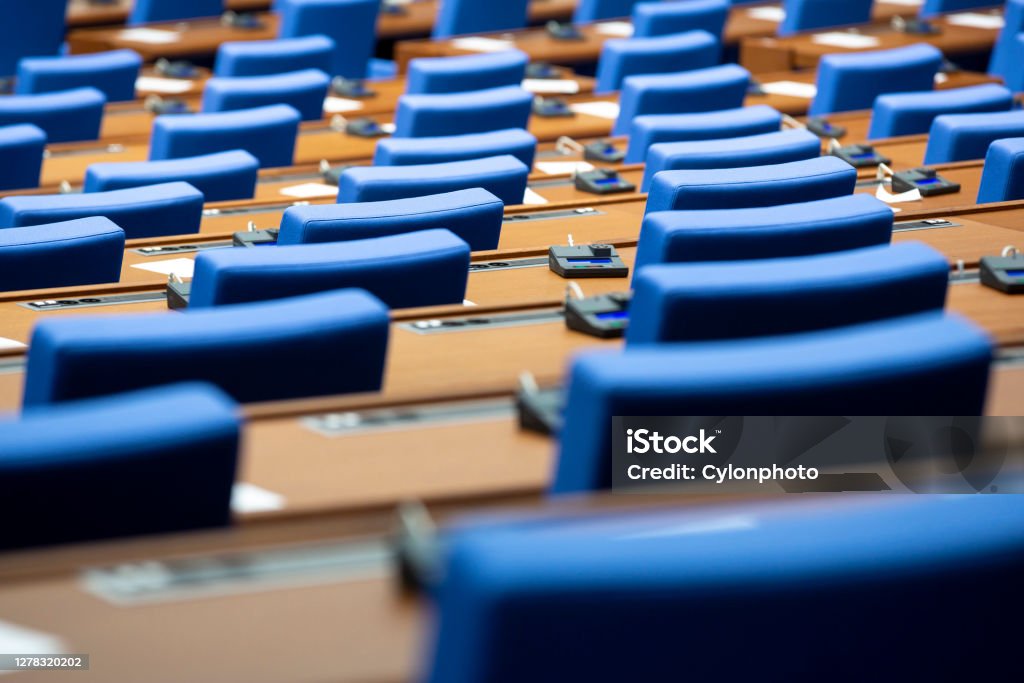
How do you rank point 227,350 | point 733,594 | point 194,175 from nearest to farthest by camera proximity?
point 733,594 → point 227,350 → point 194,175

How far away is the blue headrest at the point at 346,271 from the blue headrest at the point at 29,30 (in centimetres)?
449

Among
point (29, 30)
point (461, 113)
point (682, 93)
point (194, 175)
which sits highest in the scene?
point (682, 93)

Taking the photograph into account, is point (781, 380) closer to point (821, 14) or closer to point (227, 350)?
point (227, 350)

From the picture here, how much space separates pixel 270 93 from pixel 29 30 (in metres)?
2.15

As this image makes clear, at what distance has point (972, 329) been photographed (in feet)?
4.31

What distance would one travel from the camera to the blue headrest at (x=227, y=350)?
4.68 ft

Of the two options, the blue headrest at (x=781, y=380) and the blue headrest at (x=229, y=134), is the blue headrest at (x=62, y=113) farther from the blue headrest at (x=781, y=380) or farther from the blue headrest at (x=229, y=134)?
the blue headrest at (x=781, y=380)

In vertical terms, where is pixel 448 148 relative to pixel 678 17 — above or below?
below

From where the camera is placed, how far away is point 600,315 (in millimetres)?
2023

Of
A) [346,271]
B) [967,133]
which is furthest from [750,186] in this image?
[967,133]

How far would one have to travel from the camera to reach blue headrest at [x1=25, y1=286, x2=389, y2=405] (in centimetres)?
143

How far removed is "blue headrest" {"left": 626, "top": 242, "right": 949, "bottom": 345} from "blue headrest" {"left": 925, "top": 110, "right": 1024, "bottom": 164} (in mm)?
1895

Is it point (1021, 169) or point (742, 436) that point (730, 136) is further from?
point (742, 436)

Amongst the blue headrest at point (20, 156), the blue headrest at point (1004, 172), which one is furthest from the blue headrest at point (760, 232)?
the blue headrest at point (20, 156)
